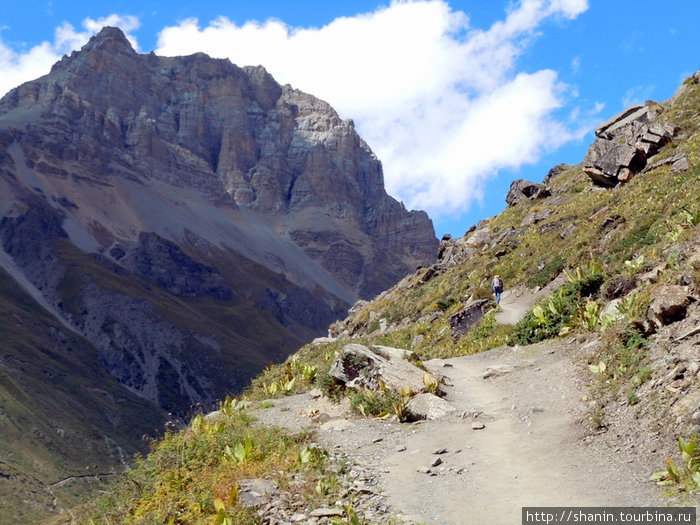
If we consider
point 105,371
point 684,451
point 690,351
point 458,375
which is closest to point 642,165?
point 458,375

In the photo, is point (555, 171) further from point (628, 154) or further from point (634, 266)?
point (634, 266)

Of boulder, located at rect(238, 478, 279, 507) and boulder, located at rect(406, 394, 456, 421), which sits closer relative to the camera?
boulder, located at rect(238, 478, 279, 507)

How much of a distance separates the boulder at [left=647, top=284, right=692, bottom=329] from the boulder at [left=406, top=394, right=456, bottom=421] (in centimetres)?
436

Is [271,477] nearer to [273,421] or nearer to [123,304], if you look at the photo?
[273,421]

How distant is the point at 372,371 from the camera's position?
1540 centimetres

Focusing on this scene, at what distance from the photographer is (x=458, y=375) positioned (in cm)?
1775

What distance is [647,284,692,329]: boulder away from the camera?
1272 centimetres

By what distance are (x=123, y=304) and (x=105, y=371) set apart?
1233 inches

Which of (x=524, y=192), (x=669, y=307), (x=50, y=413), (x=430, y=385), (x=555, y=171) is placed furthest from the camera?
(x=50, y=413)

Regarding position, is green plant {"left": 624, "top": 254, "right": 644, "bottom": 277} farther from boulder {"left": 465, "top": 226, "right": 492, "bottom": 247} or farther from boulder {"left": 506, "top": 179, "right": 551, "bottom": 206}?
boulder {"left": 506, "top": 179, "right": 551, "bottom": 206}

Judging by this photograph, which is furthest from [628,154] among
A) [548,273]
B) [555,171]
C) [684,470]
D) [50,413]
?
[50,413]

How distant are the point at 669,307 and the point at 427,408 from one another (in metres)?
5.13

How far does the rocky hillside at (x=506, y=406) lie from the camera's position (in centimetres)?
984

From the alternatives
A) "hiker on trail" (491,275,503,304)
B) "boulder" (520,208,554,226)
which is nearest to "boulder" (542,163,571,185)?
"boulder" (520,208,554,226)
